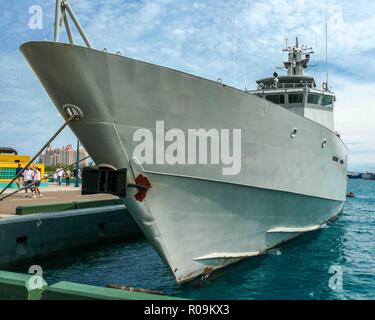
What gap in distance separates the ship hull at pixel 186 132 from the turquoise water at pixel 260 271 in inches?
17.9

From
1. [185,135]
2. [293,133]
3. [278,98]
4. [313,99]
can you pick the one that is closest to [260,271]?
[293,133]

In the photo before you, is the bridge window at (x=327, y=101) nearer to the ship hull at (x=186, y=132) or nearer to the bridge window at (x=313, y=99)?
the bridge window at (x=313, y=99)

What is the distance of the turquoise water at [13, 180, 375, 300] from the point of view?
25.5 feet

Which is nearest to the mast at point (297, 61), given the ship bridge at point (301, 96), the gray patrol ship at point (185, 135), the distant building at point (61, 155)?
the ship bridge at point (301, 96)

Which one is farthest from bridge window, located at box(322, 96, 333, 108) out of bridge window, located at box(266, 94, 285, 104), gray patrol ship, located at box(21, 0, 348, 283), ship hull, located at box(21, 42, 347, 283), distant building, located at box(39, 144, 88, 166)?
distant building, located at box(39, 144, 88, 166)

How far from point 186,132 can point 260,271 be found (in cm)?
419

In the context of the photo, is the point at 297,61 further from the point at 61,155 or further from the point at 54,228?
the point at 61,155

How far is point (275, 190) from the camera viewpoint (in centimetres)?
957

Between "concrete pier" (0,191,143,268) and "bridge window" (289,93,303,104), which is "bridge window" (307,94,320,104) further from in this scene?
"concrete pier" (0,191,143,268)
